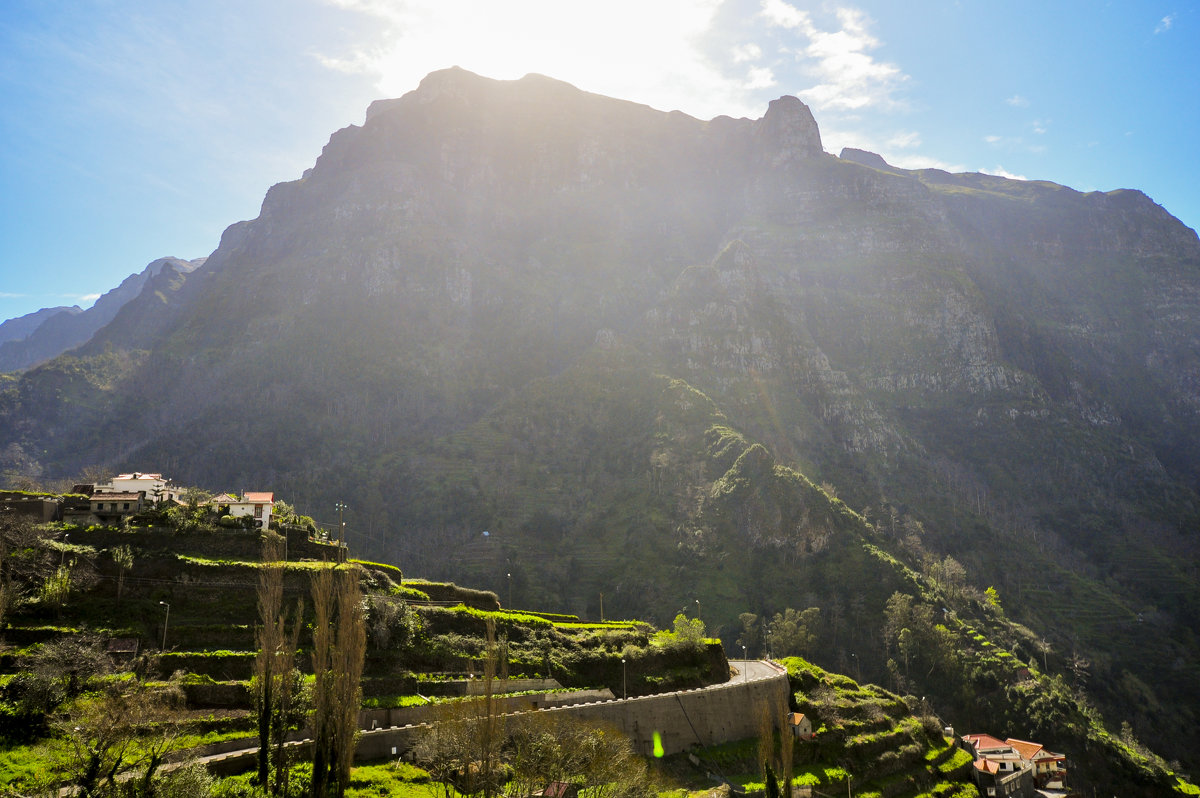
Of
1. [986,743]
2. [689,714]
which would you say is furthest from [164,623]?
[986,743]

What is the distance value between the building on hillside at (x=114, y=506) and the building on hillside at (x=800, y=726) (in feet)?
167

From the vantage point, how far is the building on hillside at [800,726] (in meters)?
58.1

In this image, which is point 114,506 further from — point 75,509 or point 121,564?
point 121,564

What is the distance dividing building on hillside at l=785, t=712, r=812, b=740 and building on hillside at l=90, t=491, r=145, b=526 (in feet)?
167

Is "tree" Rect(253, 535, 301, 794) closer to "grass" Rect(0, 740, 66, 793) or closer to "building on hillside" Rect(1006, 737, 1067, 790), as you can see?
"grass" Rect(0, 740, 66, 793)

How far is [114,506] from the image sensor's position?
60.6 m

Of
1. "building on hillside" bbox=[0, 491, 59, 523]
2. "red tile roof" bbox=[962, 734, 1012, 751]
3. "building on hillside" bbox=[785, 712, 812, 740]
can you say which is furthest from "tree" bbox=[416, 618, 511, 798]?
"red tile roof" bbox=[962, 734, 1012, 751]

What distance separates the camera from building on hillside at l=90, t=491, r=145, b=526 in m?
58.7

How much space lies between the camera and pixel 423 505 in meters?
160

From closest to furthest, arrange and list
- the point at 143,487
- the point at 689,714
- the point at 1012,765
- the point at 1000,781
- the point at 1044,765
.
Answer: the point at 689,714
the point at 1000,781
the point at 1012,765
the point at 143,487
the point at 1044,765

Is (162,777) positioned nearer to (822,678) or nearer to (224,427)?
(822,678)

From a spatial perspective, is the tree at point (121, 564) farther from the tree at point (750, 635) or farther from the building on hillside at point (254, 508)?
the tree at point (750, 635)

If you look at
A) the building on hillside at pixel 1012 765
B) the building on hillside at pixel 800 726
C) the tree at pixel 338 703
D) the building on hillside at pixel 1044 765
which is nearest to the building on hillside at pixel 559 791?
the tree at pixel 338 703

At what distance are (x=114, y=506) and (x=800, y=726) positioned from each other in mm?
54210
